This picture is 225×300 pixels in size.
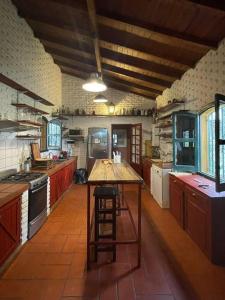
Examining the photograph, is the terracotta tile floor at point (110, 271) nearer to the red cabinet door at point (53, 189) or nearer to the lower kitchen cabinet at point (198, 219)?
the lower kitchen cabinet at point (198, 219)

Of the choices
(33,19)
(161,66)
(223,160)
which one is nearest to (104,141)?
(161,66)

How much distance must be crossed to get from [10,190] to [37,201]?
84cm

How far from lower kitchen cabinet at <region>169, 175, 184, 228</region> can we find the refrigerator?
13.5ft

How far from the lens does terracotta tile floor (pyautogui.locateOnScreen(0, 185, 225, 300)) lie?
223 cm

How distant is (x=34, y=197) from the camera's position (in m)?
3.49

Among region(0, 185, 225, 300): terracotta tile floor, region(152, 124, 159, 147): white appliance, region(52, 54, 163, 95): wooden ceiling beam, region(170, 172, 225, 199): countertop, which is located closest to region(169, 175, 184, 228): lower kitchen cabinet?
region(170, 172, 225, 199): countertop

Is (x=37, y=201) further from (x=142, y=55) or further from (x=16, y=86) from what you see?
(x=142, y=55)

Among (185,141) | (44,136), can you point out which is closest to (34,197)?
(185,141)

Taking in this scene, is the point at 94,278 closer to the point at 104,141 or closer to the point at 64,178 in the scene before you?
the point at 64,178

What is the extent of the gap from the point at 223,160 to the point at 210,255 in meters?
1.32

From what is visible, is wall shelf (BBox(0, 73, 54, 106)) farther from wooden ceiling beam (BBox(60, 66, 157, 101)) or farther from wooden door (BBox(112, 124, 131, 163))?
wooden door (BBox(112, 124, 131, 163))

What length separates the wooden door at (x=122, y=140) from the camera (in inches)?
337

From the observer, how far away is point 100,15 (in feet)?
11.6

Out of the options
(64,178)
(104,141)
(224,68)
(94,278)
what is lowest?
(94,278)
